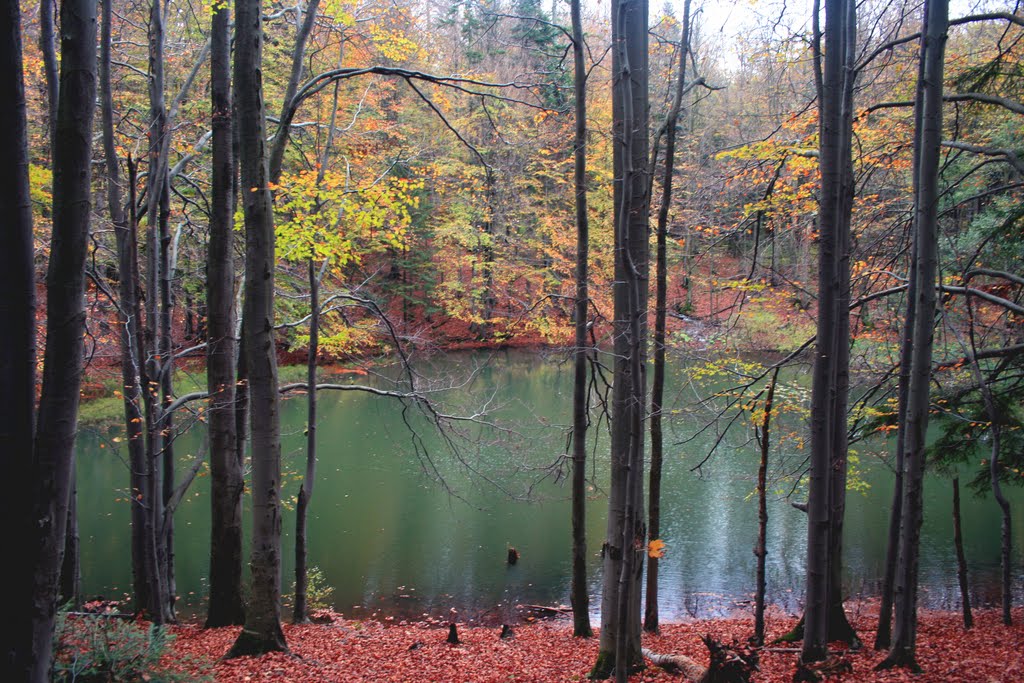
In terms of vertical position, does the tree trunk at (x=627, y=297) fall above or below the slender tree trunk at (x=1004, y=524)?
above

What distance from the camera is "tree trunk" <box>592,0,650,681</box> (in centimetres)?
476

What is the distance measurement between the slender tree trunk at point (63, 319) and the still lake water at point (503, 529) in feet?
18.6

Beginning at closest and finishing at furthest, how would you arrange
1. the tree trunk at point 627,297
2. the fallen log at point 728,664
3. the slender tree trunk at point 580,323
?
the tree trunk at point 627,297 → the fallen log at point 728,664 → the slender tree trunk at point 580,323

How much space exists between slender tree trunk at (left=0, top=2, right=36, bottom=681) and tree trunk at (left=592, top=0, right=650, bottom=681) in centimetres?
336

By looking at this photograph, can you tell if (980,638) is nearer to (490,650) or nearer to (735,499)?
(490,650)

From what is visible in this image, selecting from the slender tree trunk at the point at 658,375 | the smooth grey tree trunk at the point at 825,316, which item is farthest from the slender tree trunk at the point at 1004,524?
the slender tree trunk at the point at 658,375

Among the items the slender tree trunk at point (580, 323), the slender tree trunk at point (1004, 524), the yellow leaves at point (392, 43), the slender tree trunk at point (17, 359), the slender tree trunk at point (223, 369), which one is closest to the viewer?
the slender tree trunk at point (17, 359)

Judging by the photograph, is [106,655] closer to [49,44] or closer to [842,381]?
[49,44]

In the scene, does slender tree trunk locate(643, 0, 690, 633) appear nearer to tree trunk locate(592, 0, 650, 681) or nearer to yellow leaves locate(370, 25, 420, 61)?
tree trunk locate(592, 0, 650, 681)

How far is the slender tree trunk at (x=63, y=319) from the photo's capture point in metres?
2.66

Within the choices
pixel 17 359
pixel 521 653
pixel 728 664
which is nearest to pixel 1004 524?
pixel 728 664

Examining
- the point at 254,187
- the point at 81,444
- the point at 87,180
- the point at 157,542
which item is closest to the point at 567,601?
the point at 157,542

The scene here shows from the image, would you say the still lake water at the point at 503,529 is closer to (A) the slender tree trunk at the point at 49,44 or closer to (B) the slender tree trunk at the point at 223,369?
(B) the slender tree trunk at the point at 223,369

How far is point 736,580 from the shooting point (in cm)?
1105
